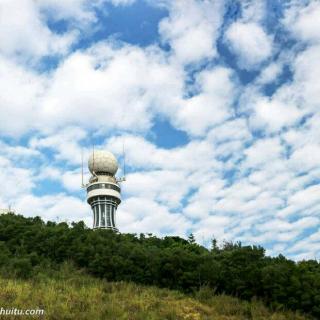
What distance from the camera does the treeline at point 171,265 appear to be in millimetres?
33344

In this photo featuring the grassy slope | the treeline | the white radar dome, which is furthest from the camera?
the white radar dome

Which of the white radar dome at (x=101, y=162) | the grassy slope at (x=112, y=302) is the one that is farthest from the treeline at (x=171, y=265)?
the white radar dome at (x=101, y=162)

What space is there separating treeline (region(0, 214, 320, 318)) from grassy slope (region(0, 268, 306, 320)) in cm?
159

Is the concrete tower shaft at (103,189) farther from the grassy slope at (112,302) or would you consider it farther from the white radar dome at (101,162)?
the grassy slope at (112,302)

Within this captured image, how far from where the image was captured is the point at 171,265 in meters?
37.1

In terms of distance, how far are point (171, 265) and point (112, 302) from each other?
8121 millimetres

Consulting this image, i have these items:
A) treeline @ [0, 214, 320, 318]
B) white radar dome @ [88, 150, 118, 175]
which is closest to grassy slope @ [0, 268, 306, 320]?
treeline @ [0, 214, 320, 318]

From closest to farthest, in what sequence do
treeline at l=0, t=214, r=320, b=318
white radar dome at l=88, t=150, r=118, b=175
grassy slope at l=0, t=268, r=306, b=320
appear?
grassy slope at l=0, t=268, r=306, b=320 < treeline at l=0, t=214, r=320, b=318 < white radar dome at l=88, t=150, r=118, b=175

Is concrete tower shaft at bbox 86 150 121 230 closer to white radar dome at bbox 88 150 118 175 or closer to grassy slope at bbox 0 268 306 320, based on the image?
white radar dome at bbox 88 150 118 175

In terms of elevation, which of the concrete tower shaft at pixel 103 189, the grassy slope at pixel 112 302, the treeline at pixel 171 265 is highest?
the concrete tower shaft at pixel 103 189

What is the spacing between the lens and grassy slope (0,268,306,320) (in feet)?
89.0

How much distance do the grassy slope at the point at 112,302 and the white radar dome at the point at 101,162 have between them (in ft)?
121

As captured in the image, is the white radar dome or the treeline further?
the white radar dome

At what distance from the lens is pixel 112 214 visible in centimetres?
7606
